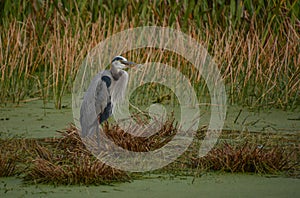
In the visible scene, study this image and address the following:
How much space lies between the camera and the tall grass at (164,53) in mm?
5832

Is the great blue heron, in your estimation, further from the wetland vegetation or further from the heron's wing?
the wetland vegetation

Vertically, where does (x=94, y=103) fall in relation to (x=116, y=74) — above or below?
below

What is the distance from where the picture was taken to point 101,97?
14.3ft

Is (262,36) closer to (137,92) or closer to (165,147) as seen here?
(137,92)

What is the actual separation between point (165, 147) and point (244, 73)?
1.99 metres

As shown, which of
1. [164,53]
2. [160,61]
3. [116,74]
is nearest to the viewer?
[116,74]

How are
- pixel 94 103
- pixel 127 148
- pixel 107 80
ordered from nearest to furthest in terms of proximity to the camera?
pixel 127 148
pixel 94 103
pixel 107 80

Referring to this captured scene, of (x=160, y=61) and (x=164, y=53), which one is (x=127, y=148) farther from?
(x=164, y=53)

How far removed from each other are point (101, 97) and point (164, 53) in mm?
2268

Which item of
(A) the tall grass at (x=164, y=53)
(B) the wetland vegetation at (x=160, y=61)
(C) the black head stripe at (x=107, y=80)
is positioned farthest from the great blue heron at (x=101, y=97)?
(A) the tall grass at (x=164, y=53)

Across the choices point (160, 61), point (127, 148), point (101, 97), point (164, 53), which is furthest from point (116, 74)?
point (164, 53)

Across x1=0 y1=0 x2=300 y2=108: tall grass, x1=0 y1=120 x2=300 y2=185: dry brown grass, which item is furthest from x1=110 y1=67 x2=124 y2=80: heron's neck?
x1=0 y1=0 x2=300 y2=108: tall grass

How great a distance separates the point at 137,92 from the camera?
6012 mm

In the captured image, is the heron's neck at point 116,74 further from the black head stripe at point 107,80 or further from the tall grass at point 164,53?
the tall grass at point 164,53
